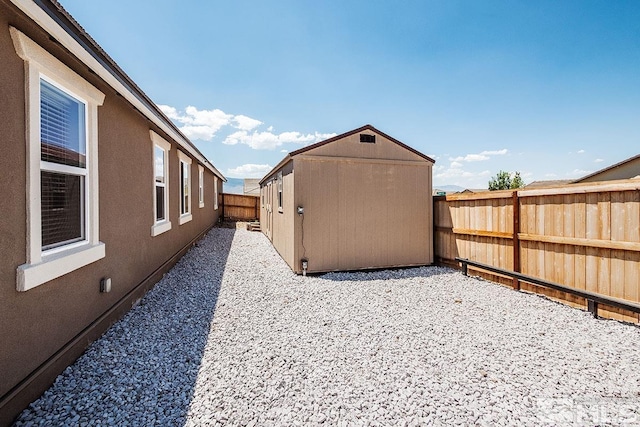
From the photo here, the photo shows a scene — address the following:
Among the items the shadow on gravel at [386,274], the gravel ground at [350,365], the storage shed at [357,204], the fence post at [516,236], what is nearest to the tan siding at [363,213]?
the storage shed at [357,204]

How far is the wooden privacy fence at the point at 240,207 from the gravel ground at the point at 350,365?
13.6 metres

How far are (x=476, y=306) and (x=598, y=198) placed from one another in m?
2.50

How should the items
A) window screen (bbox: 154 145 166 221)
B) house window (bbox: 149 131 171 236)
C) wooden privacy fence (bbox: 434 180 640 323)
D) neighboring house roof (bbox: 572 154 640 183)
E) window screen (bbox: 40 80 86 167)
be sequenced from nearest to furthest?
window screen (bbox: 40 80 86 167) < wooden privacy fence (bbox: 434 180 640 323) < house window (bbox: 149 131 171 236) < window screen (bbox: 154 145 166 221) < neighboring house roof (bbox: 572 154 640 183)

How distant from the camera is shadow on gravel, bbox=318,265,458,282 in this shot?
6.38 m

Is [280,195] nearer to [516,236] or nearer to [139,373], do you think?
[516,236]

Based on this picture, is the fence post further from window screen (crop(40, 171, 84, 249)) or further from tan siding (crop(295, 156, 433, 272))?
window screen (crop(40, 171, 84, 249))

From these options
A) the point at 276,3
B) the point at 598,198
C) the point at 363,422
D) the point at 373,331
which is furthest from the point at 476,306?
the point at 276,3

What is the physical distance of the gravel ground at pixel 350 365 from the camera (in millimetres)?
2148

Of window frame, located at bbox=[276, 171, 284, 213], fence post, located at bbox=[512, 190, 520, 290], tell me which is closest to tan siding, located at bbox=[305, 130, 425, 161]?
window frame, located at bbox=[276, 171, 284, 213]

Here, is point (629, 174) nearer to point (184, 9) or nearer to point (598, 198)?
point (598, 198)

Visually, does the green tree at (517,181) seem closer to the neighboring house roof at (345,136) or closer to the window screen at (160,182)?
the neighboring house roof at (345,136)

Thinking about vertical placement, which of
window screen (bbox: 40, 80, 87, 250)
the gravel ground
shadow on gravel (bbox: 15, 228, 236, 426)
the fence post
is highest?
window screen (bbox: 40, 80, 87, 250)

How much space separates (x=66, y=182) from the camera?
2.84 meters

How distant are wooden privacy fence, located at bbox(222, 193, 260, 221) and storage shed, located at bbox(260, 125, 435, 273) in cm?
1136
